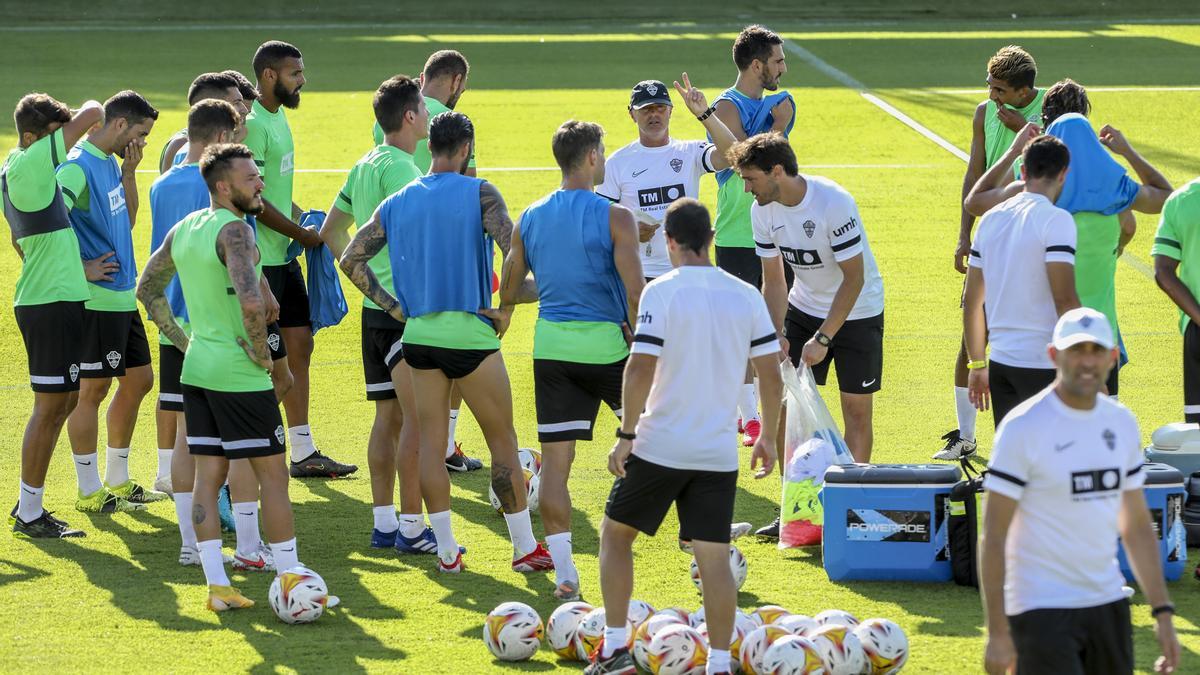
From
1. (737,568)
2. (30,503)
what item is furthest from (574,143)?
(30,503)

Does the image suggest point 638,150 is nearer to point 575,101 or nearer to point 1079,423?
point 1079,423

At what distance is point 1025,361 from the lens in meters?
7.25

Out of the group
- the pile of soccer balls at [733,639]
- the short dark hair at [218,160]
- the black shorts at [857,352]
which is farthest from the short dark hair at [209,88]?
the pile of soccer balls at [733,639]

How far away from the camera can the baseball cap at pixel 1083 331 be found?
4.87m

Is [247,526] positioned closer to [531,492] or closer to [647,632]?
[531,492]

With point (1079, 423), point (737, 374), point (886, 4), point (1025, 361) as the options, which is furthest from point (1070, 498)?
point (886, 4)

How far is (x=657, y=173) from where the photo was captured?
9758mm

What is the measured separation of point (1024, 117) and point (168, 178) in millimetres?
5144

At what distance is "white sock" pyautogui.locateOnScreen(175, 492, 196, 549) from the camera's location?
816 cm

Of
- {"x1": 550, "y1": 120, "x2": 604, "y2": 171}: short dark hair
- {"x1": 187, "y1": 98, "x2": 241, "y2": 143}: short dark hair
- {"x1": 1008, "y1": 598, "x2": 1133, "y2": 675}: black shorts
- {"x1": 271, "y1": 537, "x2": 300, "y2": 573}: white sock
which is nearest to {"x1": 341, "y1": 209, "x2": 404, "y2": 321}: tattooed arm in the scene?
{"x1": 187, "y1": 98, "x2": 241, "y2": 143}: short dark hair

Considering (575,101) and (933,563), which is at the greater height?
(575,101)

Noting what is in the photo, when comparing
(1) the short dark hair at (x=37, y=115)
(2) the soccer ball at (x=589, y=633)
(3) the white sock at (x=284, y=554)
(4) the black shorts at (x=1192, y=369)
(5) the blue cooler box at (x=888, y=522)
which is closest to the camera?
(2) the soccer ball at (x=589, y=633)

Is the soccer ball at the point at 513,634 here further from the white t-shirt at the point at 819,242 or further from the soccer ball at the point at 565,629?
the white t-shirt at the point at 819,242

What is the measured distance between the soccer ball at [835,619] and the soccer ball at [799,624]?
0.05 metres
